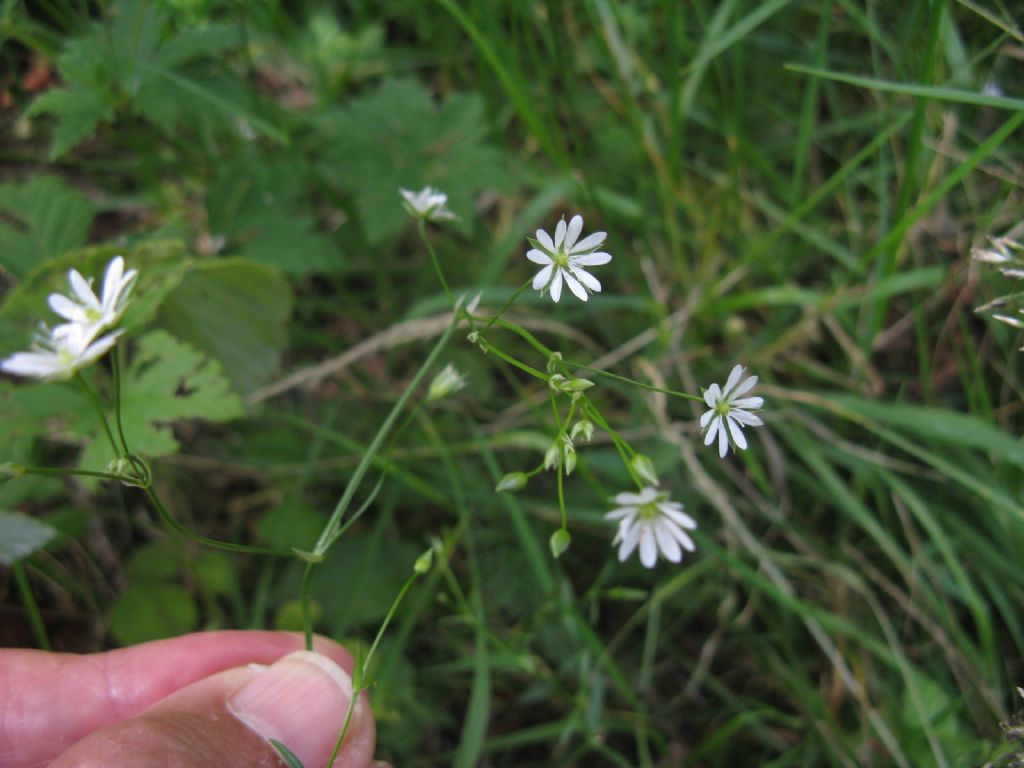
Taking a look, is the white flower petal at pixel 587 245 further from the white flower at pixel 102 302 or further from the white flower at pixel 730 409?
the white flower at pixel 102 302

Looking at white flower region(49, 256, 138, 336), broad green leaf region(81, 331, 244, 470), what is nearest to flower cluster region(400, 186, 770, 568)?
white flower region(49, 256, 138, 336)

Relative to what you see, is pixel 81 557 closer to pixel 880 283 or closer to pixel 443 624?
pixel 443 624

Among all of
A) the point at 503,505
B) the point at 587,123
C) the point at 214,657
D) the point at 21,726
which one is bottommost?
the point at 21,726

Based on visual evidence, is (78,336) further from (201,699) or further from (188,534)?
(201,699)

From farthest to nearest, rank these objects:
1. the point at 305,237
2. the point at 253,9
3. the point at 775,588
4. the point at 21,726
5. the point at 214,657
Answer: the point at 253,9, the point at 305,237, the point at 775,588, the point at 214,657, the point at 21,726

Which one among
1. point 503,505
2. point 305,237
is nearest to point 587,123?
point 305,237

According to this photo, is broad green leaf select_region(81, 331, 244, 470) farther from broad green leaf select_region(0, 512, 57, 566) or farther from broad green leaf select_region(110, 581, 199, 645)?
broad green leaf select_region(110, 581, 199, 645)

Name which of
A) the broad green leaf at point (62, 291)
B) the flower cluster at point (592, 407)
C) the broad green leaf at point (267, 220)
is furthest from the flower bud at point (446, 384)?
the broad green leaf at point (267, 220)
